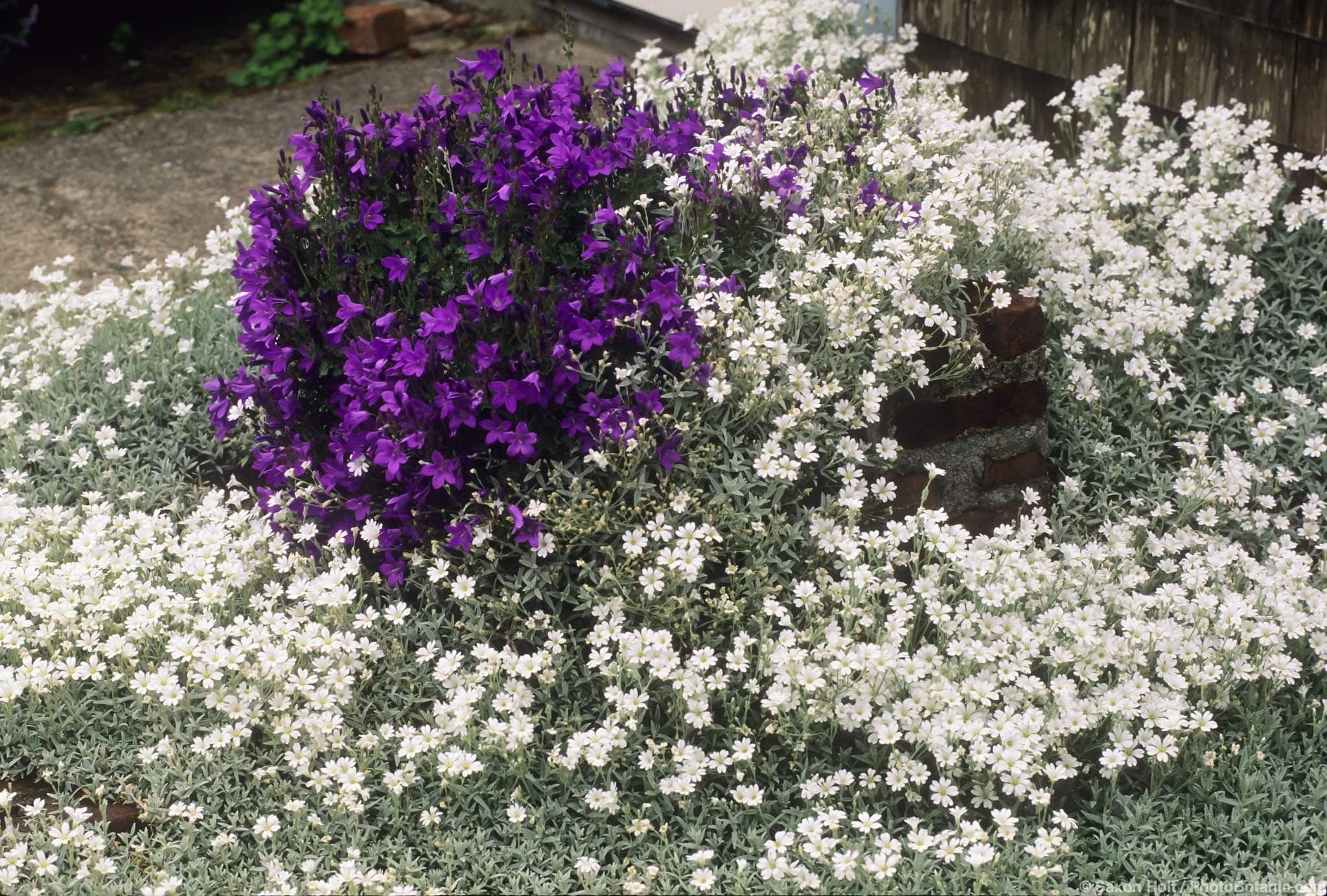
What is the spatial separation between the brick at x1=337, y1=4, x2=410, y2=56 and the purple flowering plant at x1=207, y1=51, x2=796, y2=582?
16.9ft

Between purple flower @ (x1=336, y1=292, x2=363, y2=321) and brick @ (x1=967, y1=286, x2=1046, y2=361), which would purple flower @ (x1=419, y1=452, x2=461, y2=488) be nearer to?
purple flower @ (x1=336, y1=292, x2=363, y2=321)

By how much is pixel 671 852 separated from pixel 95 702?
1.49 m

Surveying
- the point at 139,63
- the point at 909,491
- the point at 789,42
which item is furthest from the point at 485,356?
the point at 139,63

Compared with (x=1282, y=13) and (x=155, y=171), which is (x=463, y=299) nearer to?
(x=1282, y=13)

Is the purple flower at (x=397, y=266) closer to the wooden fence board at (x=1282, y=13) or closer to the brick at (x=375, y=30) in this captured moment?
the wooden fence board at (x=1282, y=13)

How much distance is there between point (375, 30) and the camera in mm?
8641

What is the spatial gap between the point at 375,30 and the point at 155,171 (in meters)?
2.17

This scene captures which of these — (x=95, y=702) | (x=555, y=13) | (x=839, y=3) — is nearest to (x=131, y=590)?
(x=95, y=702)

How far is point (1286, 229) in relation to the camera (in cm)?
452

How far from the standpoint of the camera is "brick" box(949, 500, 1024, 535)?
3885mm

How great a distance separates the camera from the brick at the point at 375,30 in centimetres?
865

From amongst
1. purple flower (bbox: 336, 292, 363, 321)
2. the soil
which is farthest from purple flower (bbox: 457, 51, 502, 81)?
the soil

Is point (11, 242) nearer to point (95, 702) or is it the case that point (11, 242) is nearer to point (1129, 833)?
point (95, 702)

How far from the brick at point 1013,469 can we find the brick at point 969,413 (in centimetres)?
10
